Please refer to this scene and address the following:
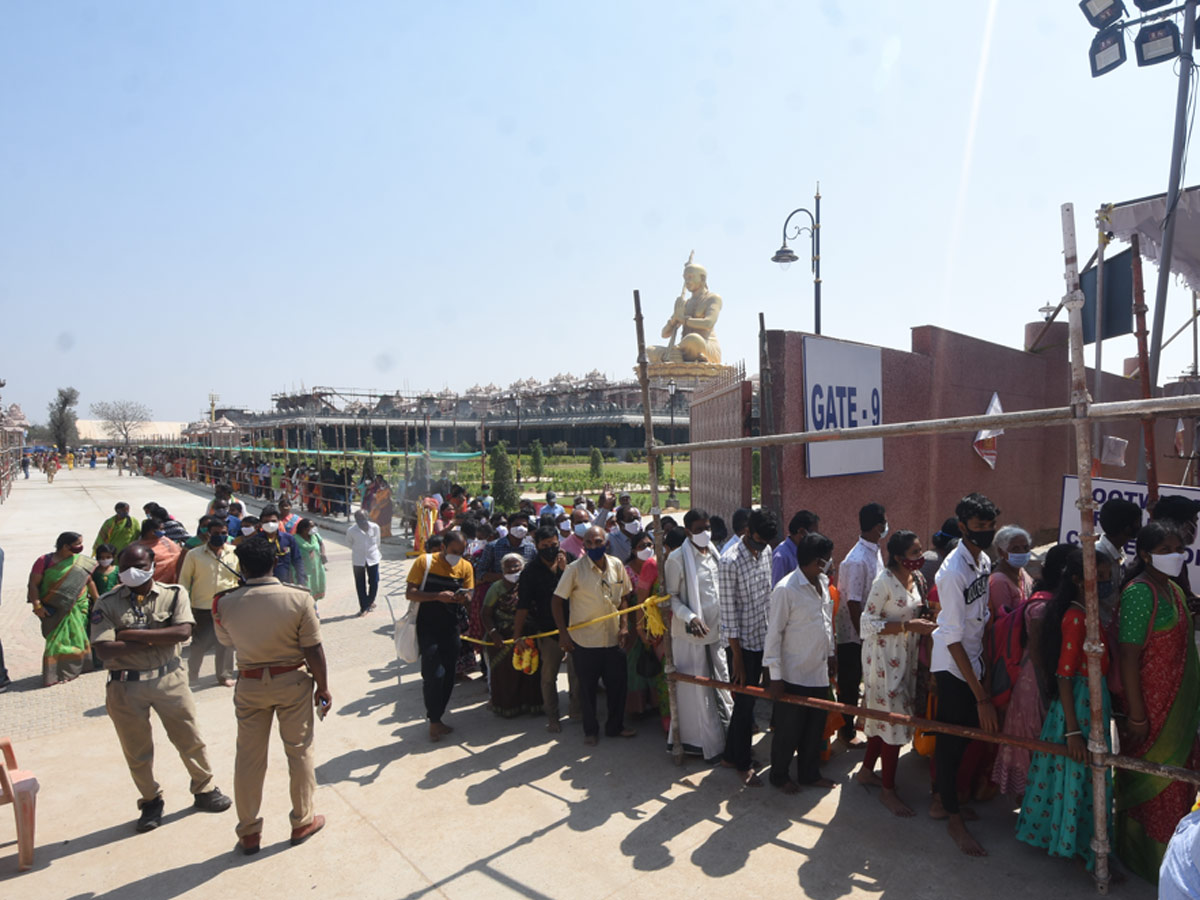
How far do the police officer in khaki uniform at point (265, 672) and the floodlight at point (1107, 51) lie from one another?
31.6 ft

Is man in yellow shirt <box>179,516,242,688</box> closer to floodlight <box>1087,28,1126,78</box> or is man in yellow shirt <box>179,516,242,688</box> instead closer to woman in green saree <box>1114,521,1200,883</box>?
woman in green saree <box>1114,521,1200,883</box>

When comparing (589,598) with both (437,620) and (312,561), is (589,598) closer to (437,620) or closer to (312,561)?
(437,620)

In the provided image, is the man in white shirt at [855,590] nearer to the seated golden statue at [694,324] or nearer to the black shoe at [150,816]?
the black shoe at [150,816]

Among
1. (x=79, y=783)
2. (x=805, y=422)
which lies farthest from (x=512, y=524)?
(x=79, y=783)

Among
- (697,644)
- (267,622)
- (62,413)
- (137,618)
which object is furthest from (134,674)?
(62,413)

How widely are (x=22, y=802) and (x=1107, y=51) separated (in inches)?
449

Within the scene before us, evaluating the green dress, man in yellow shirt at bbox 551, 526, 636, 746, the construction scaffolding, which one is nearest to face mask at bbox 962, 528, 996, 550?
the construction scaffolding

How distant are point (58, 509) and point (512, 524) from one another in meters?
23.0

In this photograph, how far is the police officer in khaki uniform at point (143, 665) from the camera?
4.00 m

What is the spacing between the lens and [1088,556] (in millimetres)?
3109

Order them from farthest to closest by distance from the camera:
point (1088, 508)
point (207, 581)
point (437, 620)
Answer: point (207, 581) < point (437, 620) < point (1088, 508)

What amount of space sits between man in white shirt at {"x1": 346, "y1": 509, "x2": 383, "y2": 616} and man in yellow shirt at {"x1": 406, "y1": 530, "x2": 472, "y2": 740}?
3.44 meters

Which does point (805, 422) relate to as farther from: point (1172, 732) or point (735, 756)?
point (1172, 732)

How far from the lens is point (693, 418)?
11102 mm
